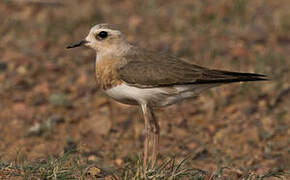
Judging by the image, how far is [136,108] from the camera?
7.72m

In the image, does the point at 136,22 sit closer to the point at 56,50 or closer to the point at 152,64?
the point at 56,50

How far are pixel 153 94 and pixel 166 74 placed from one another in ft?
0.78

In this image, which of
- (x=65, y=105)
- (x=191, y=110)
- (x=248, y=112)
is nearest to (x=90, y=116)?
(x=65, y=105)

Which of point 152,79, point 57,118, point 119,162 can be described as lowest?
point 119,162

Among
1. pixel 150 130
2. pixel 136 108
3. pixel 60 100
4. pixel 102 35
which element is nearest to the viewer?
pixel 150 130

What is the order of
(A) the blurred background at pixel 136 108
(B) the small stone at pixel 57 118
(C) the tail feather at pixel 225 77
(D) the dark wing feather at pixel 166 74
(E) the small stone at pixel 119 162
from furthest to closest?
(B) the small stone at pixel 57 118
(A) the blurred background at pixel 136 108
(E) the small stone at pixel 119 162
(D) the dark wing feather at pixel 166 74
(C) the tail feather at pixel 225 77

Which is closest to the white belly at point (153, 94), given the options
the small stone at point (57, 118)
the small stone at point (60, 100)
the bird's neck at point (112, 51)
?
the bird's neck at point (112, 51)

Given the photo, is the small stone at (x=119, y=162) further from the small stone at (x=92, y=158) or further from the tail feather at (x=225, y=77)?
the tail feather at (x=225, y=77)

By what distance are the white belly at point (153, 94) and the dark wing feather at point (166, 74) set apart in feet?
0.18

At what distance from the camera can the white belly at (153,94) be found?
17.0ft

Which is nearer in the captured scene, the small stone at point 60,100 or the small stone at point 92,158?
the small stone at point 92,158

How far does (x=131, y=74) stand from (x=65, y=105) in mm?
2680

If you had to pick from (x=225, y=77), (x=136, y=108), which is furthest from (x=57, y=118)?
(x=225, y=77)

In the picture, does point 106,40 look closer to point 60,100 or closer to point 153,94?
point 153,94
